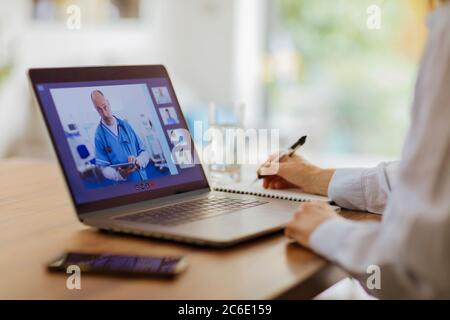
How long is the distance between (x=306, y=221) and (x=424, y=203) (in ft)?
0.70

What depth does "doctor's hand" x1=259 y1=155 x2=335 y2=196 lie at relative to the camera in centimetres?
135

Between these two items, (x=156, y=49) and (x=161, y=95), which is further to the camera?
(x=156, y=49)

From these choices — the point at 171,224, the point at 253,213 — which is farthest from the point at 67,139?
the point at 253,213

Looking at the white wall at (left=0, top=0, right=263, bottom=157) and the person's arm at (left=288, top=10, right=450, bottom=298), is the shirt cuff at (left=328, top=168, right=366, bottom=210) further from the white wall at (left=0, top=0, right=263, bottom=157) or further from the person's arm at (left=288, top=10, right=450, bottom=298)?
the white wall at (left=0, top=0, right=263, bottom=157)

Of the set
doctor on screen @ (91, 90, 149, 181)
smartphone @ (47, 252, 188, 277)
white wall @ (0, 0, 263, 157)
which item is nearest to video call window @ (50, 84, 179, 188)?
doctor on screen @ (91, 90, 149, 181)

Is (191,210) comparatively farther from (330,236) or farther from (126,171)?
(330,236)

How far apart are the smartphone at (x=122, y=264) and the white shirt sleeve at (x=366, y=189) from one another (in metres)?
0.44

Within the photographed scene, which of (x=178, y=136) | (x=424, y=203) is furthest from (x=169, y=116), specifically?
(x=424, y=203)

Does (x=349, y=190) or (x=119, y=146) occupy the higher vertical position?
(x=119, y=146)

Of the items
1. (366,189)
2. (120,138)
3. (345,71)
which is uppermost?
(120,138)

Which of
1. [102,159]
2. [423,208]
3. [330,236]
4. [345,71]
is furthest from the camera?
[345,71]

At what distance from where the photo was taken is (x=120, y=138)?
1.21 metres
